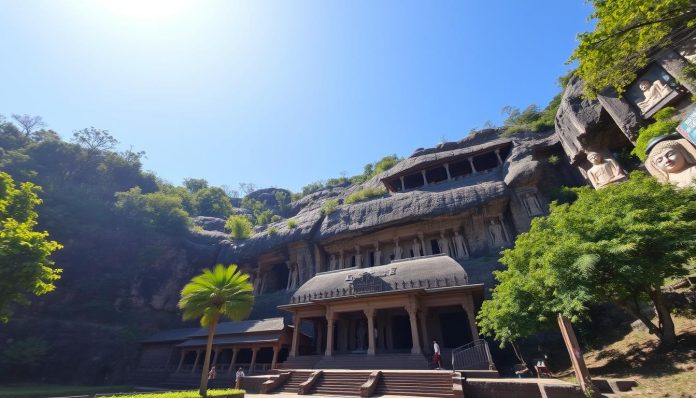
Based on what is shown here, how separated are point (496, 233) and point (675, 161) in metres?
14.6

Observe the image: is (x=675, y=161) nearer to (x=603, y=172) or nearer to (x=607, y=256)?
(x=603, y=172)

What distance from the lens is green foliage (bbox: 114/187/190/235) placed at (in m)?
39.5

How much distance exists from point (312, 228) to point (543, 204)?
23.0 metres

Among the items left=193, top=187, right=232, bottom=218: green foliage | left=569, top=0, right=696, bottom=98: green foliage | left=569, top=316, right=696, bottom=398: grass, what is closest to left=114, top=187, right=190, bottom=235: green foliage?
left=193, top=187, right=232, bottom=218: green foliage

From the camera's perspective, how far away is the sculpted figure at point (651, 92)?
1746 cm

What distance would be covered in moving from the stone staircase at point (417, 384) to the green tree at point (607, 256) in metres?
3.34

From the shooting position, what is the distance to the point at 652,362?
408 inches

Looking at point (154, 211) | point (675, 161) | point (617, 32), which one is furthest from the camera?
point (154, 211)

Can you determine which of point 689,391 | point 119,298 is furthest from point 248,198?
point 689,391

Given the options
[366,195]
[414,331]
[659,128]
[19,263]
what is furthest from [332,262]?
[659,128]

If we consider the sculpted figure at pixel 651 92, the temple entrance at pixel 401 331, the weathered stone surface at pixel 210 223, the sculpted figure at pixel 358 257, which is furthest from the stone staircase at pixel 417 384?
the weathered stone surface at pixel 210 223

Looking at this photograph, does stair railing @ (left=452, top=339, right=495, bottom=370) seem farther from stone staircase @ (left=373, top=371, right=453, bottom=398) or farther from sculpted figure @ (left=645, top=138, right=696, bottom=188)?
sculpted figure @ (left=645, top=138, right=696, bottom=188)

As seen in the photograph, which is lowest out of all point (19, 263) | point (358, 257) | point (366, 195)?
point (19, 263)

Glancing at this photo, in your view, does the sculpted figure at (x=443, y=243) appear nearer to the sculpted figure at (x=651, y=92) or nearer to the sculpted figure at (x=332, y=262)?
the sculpted figure at (x=332, y=262)
